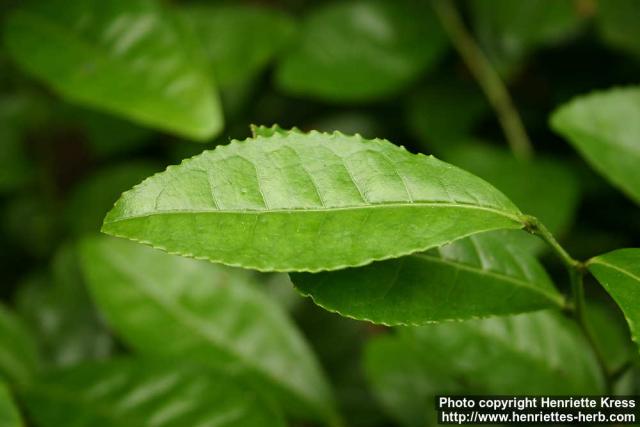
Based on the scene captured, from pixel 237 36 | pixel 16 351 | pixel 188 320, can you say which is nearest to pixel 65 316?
pixel 16 351

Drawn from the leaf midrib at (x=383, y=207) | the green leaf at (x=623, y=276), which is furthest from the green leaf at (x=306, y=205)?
the green leaf at (x=623, y=276)

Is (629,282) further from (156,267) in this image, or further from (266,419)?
(156,267)

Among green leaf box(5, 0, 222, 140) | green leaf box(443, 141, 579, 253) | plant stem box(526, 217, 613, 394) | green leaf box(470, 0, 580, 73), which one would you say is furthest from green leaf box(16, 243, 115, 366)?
green leaf box(470, 0, 580, 73)

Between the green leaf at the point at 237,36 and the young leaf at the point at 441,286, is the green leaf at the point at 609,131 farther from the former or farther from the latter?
the green leaf at the point at 237,36

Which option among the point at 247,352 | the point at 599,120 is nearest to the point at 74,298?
the point at 247,352

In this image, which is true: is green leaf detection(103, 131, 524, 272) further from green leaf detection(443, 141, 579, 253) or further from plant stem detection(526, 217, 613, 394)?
green leaf detection(443, 141, 579, 253)

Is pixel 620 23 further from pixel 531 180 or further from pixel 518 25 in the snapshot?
pixel 531 180
